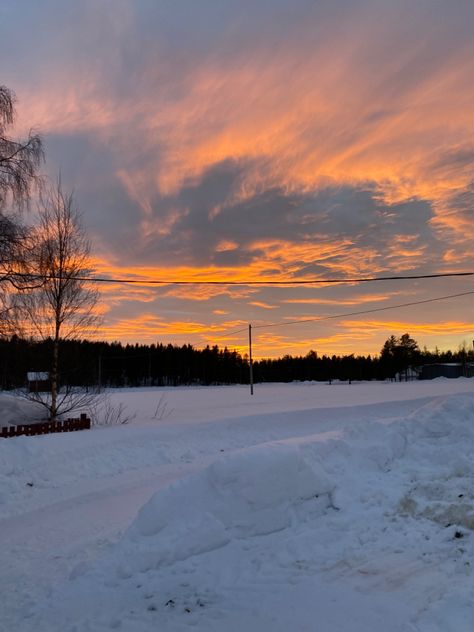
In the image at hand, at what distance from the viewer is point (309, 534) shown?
6203mm

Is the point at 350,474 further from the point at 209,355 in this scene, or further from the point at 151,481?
the point at 209,355

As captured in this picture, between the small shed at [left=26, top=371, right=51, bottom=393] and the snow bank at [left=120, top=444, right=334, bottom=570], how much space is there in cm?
1399

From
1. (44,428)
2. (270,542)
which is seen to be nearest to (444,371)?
(44,428)

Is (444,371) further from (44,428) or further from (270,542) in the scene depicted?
(270,542)

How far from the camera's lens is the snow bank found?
6.11m

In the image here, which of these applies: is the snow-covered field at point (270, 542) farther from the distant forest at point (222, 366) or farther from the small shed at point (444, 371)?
the small shed at point (444, 371)

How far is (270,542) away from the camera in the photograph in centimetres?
607

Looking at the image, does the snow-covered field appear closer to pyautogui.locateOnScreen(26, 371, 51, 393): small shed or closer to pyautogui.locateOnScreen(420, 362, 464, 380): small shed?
pyautogui.locateOnScreen(26, 371, 51, 393): small shed

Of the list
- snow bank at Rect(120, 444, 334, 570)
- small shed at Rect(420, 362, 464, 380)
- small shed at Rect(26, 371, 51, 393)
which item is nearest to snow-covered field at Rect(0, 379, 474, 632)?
snow bank at Rect(120, 444, 334, 570)

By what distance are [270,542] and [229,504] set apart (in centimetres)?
81

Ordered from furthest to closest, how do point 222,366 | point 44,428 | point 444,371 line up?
point 222,366 < point 444,371 < point 44,428

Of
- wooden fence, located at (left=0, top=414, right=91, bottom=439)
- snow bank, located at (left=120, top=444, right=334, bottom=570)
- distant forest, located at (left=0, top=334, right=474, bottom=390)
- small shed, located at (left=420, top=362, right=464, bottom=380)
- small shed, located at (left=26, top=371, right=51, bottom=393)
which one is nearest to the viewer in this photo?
snow bank, located at (left=120, top=444, right=334, bottom=570)

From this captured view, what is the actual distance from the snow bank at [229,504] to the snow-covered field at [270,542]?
2 centimetres

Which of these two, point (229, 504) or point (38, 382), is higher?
point (38, 382)
